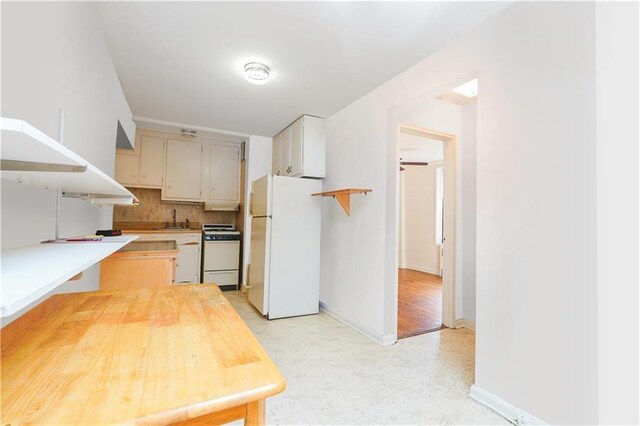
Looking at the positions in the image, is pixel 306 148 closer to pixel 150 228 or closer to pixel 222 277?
pixel 222 277

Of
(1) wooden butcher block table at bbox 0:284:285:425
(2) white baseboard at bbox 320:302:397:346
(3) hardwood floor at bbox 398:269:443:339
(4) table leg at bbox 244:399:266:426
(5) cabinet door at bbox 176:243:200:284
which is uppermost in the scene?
(1) wooden butcher block table at bbox 0:284:285:425

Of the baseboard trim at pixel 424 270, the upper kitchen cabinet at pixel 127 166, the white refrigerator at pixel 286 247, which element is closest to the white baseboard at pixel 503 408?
the white refrigerator at pixel 286 247

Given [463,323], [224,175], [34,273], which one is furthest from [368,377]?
[224,175]

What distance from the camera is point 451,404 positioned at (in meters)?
1.77

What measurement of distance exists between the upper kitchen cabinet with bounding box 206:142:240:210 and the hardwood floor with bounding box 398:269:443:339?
3046 mm

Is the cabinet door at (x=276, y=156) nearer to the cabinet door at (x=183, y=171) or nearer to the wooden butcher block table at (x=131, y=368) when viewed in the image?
the cabinet door at (x=183, y=171)

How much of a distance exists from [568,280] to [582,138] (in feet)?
2.21

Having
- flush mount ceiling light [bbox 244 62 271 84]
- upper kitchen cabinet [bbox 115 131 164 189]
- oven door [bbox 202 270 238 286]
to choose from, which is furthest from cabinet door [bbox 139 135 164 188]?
flush mount ceiling light [bbox 244 62 271 84]

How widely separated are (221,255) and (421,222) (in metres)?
4.22

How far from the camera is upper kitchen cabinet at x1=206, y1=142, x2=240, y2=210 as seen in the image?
187 inches

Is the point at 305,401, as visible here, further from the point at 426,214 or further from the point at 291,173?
the point at 426,214

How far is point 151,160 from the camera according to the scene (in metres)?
4.39

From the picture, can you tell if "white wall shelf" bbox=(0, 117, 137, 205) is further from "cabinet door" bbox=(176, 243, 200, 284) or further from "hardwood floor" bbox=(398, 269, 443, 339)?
"cabinet door" bbox=(176, 243, 200, 284)

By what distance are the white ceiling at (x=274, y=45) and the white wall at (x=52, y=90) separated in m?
0.31
